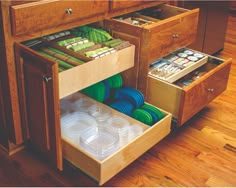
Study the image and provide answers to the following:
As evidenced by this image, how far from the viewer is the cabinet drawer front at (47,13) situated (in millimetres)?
1318

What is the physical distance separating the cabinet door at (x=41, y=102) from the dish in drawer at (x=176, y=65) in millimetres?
604

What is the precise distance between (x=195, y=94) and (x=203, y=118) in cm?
32

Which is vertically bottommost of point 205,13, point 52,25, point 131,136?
point 131,136

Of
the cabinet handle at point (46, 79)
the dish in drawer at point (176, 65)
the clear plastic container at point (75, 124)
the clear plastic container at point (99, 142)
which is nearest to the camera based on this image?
the cabinet handle at point (46, 79)

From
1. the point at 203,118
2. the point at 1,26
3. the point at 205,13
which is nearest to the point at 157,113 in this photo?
the point at 203,118

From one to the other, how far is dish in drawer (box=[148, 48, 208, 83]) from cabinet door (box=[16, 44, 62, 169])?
1.98 feet

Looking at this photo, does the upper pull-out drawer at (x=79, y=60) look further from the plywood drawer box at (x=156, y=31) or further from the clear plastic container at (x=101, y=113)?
the clear plastic container at (x=101, y=113)

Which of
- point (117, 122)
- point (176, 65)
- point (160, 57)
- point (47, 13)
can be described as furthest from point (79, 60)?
point (176, 65)

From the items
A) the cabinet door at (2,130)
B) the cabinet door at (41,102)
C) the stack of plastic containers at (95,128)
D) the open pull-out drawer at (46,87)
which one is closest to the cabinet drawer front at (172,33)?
the open pull-out drawer at (46,87)

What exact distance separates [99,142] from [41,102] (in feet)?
1.05

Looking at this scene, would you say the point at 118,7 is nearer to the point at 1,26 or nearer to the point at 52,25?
the point at 52,25

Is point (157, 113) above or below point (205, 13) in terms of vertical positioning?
below

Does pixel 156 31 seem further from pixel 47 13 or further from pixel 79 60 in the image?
pixel 47 13

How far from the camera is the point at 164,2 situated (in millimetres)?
2041
